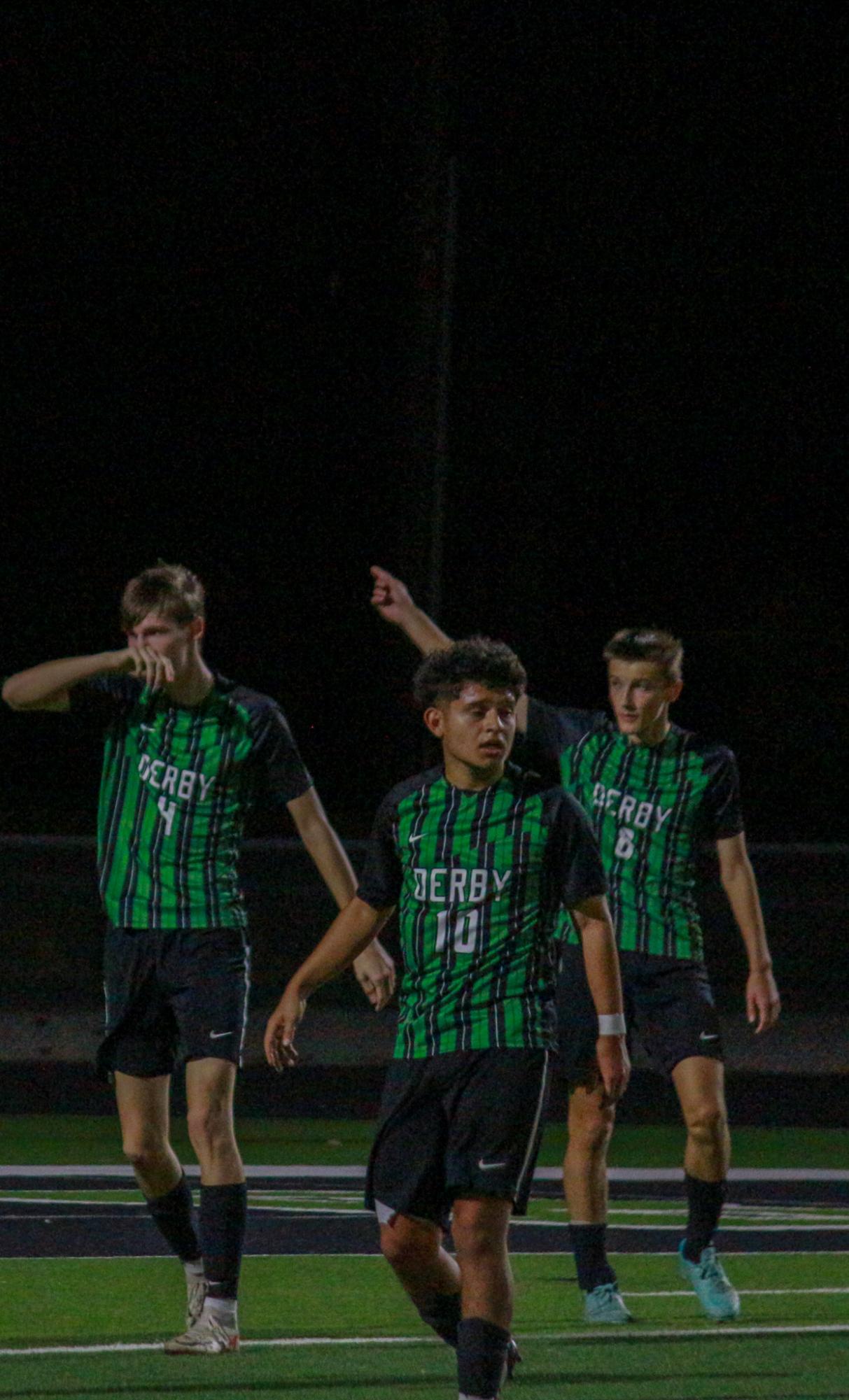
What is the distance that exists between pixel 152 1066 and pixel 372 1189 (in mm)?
1582

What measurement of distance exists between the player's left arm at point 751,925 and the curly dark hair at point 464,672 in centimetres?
213

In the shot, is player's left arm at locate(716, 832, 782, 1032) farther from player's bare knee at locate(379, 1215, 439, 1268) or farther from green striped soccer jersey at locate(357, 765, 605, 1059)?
player's bare knee at locate(379, 1215, 439, 1268)

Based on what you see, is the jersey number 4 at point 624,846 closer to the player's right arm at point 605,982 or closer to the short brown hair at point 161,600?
the short brown hair at point 161,600

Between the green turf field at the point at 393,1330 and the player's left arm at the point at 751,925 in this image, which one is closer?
the green turf field at the point at 393,1330

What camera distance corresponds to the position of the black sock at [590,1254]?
26.8 ft

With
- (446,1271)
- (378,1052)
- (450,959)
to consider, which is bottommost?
(378,1052)

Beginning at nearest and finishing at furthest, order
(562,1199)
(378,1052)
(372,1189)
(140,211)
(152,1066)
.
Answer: (372,1189) < (152,1066) < (562,1199) < (378,1052) < (140,211)

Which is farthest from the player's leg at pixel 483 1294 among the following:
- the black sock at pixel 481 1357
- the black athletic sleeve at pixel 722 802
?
the black athletic sleeve at pixel 722 802

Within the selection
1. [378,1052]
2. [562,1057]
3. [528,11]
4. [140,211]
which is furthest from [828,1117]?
[140,211]

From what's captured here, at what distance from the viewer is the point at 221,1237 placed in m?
7.68

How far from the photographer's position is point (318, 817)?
782 cm

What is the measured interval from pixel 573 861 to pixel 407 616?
82.1 inches

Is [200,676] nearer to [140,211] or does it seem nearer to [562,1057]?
[562,1057]

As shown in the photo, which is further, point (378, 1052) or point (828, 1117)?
point (378, 1052)
